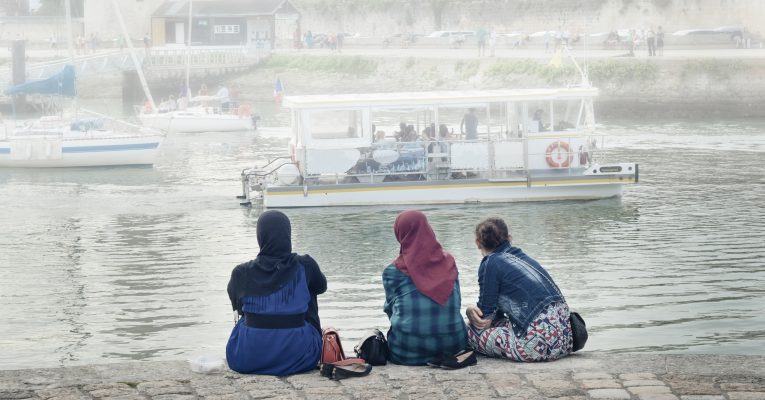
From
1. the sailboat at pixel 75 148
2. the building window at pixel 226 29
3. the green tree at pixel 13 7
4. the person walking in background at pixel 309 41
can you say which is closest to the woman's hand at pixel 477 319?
the sailboat at pixel 75 148

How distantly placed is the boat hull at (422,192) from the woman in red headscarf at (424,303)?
15500 mm

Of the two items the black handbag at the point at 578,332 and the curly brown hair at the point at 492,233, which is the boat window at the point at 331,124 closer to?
the curly brown hair at the point at 492,233

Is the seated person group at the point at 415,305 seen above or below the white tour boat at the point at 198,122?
below

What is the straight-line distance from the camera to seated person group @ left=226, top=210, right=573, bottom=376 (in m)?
8.70

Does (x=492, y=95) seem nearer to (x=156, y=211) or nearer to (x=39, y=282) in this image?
(x=156, y=211)

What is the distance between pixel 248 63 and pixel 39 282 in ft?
185

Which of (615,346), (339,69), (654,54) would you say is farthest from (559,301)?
(339,69)

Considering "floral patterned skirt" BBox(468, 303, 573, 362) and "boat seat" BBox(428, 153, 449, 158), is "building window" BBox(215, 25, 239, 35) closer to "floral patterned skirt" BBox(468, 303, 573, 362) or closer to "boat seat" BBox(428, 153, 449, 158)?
"boat seat" BBox(428, 153, 449, 158)

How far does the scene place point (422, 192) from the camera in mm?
24516

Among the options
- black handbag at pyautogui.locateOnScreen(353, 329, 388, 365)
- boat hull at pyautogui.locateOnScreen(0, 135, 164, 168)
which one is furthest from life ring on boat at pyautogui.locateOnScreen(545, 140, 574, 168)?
black handbag at pyautogui.locateOnScreen(353, 329, 388, 365)

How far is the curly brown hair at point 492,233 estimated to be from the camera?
29.7 feet

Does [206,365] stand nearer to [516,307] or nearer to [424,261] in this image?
[424,261]

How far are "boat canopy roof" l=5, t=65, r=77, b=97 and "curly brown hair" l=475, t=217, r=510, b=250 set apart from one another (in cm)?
3069

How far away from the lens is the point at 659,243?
20.5 metres
